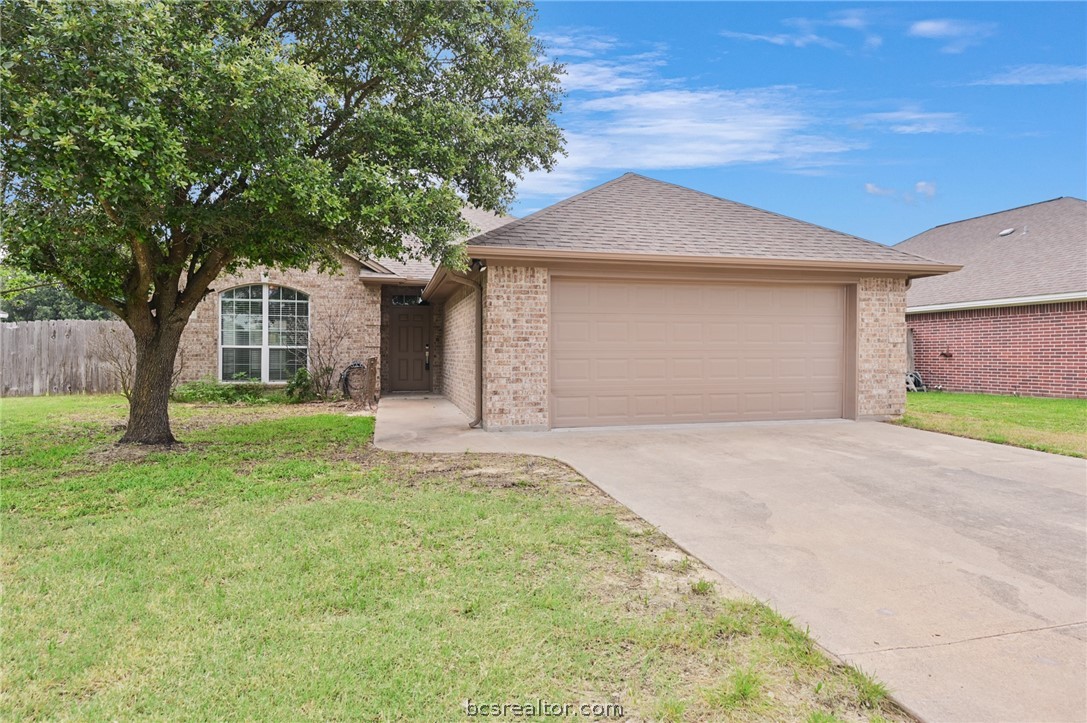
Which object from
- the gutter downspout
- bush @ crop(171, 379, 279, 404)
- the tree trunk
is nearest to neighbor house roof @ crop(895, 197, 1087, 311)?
the gutter downspout

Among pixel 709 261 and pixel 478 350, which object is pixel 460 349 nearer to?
pixel 478 350

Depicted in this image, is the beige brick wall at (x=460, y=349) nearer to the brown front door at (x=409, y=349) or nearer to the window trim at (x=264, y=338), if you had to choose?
the brown front door at (x=409, y=349)

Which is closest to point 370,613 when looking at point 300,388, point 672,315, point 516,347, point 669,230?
point 516,347

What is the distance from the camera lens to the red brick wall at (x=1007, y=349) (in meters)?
12.7

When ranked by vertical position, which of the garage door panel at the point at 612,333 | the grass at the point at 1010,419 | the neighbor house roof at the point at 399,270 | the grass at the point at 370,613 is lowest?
the grass at the point at 370,613

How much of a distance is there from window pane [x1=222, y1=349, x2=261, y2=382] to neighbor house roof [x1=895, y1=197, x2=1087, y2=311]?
14665 mm

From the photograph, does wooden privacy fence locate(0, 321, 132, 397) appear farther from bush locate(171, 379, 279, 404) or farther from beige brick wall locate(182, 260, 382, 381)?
bush locate(171, 379, 279, 404)

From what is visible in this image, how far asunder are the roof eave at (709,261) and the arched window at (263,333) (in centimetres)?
709

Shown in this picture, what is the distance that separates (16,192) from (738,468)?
27.9 feet

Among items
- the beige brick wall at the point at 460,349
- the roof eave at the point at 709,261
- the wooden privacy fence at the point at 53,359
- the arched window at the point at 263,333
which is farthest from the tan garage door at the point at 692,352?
the wooden privacy fence at the point at 53,359

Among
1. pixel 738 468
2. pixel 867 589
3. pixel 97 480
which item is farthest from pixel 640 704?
pixel 97 480

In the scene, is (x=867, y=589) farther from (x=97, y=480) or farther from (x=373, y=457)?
(x=97, y=480)

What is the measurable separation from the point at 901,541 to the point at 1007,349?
13.4 m

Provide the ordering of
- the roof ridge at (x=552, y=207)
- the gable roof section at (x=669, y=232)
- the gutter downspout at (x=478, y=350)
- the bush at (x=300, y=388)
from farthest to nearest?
the bush at (x=300, y=388) < the gutter downspout at (x=478, y=350) < the roof ridge at (x=552, y=207) < the gable roof section at (x=669, y=232)
